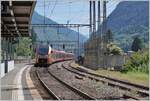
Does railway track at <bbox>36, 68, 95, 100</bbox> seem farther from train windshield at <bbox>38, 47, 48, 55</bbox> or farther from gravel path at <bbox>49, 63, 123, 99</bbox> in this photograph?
train windshield at <bbox>38, 47, 48, 55</bbox>

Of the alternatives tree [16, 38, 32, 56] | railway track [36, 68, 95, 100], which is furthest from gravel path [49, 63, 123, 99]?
tree [16, 38, 32, 56]

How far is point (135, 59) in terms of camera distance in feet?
143

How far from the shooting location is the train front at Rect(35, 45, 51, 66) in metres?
59.5

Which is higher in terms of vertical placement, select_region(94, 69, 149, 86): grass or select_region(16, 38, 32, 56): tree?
select_region(16, 38, 32, 56): tree

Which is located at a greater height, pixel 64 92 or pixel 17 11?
pixel 17 11

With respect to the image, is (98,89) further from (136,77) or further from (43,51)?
(43,51)

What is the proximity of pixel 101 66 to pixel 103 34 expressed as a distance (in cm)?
334

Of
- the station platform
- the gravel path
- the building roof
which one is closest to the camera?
the station platform

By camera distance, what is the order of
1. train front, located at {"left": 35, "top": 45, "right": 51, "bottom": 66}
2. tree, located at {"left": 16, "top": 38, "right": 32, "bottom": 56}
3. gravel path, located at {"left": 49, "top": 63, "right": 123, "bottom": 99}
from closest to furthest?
gravel path, located at {"left": 49, "top": 63, "right": 123, "bottom": 99}
train front, located at {"left": 35, "top": 45, "right": 51, "bottom": 66}
tree, located at {"left": 16, "top": 38, "right": 32, "bottom": 56}

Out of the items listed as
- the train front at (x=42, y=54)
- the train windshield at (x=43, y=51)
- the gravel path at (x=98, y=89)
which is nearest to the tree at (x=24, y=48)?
the train front at (x=42, y=54)

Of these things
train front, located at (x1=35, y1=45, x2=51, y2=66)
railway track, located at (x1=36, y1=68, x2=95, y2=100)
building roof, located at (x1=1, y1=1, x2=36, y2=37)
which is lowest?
railway track, located at (x1=36, y1=68, x2=95, y2=100)

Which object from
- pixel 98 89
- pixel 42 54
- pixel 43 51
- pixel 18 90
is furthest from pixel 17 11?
pixel 43 51

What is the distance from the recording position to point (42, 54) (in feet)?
195

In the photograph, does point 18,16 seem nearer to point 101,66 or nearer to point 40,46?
point 101,66
